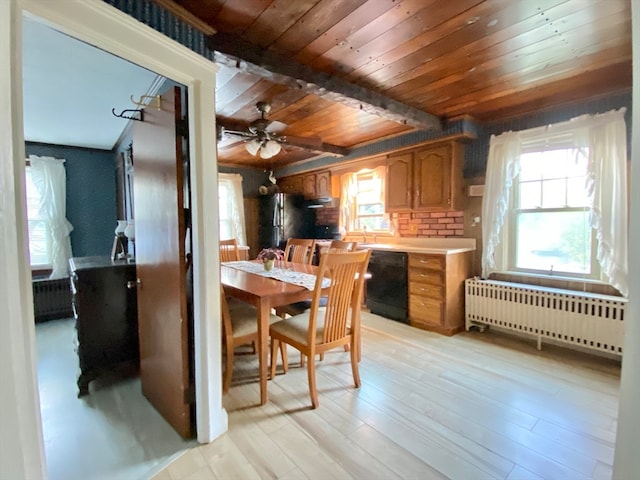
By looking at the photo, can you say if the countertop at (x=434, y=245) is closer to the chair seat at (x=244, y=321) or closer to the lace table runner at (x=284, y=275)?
the lace table runner at (x=284, y=275)

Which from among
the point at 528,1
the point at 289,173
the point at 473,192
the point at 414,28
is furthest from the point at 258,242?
the point at 528,1

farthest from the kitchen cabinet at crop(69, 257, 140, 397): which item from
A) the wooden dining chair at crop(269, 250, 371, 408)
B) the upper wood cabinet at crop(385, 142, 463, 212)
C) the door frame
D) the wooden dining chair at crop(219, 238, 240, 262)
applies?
the upper wood cabinet at crop(385, 142, 463, 212)

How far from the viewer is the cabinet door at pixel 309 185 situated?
17.5 ft

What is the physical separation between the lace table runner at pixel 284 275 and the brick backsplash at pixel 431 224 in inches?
77.0

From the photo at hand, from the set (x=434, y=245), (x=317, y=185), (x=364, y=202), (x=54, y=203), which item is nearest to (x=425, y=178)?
(x=434, y=245)

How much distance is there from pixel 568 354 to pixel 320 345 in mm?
2437

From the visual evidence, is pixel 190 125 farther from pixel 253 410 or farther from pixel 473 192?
pixel 473 192

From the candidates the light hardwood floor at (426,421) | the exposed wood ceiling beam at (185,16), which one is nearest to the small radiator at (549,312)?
the light hardwood floor at (426,421)

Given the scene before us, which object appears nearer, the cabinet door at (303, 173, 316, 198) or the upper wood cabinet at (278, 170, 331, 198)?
the upper wood cabinet at (278, 170, 331, 198)

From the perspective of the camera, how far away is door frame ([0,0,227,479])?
25.0 inches

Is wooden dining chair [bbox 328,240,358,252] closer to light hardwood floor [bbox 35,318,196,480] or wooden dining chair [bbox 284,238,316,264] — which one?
wooden dining chair [bbox 284,238,316,264]

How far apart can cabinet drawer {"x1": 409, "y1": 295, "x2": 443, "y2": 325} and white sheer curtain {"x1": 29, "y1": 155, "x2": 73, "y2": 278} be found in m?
4.53

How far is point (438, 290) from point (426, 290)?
15 centimetres

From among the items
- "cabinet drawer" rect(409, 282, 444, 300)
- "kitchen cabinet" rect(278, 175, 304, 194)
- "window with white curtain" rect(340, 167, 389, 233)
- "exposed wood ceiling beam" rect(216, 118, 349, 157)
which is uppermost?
"exposed wood ceiling beam" rect(216, 118, 349, 157)
